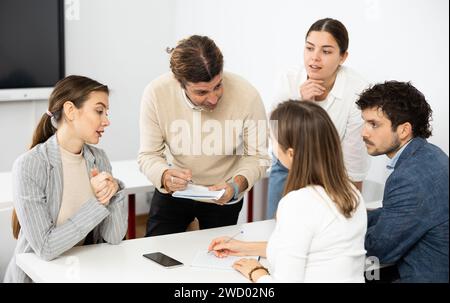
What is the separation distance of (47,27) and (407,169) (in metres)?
2.65

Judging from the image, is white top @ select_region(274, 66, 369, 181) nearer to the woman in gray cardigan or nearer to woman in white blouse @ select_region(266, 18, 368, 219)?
woman in white blouse @ select_region(266, 18, 368, 219)

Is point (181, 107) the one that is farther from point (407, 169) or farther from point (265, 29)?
point (265, 29)

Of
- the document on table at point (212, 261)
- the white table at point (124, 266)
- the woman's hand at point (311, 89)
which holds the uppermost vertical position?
the woman's hand at point (311, 89)

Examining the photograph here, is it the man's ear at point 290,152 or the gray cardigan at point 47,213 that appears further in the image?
the gray cardigan at point 47,213

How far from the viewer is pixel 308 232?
1.46 m

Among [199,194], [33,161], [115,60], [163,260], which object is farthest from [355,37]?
[115,60]

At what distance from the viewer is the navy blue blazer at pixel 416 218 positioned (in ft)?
5.75

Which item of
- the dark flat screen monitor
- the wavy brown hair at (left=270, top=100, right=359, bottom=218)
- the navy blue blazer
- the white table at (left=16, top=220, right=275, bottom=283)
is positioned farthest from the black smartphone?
the dark flat screen monitor

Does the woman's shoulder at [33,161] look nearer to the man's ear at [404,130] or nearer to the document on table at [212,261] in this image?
the document on table at [212,261]

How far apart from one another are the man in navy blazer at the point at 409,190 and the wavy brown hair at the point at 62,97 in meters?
0.90

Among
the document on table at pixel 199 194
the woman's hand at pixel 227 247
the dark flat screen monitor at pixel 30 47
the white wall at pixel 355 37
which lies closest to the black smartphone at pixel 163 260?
the woman's hand at pixel 227 247

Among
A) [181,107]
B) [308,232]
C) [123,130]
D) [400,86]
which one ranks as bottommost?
[123,130]

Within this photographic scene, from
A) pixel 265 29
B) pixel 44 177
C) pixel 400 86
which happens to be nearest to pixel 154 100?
pixel 44 177

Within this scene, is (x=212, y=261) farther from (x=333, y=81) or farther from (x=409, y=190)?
(x=333, y=81)
